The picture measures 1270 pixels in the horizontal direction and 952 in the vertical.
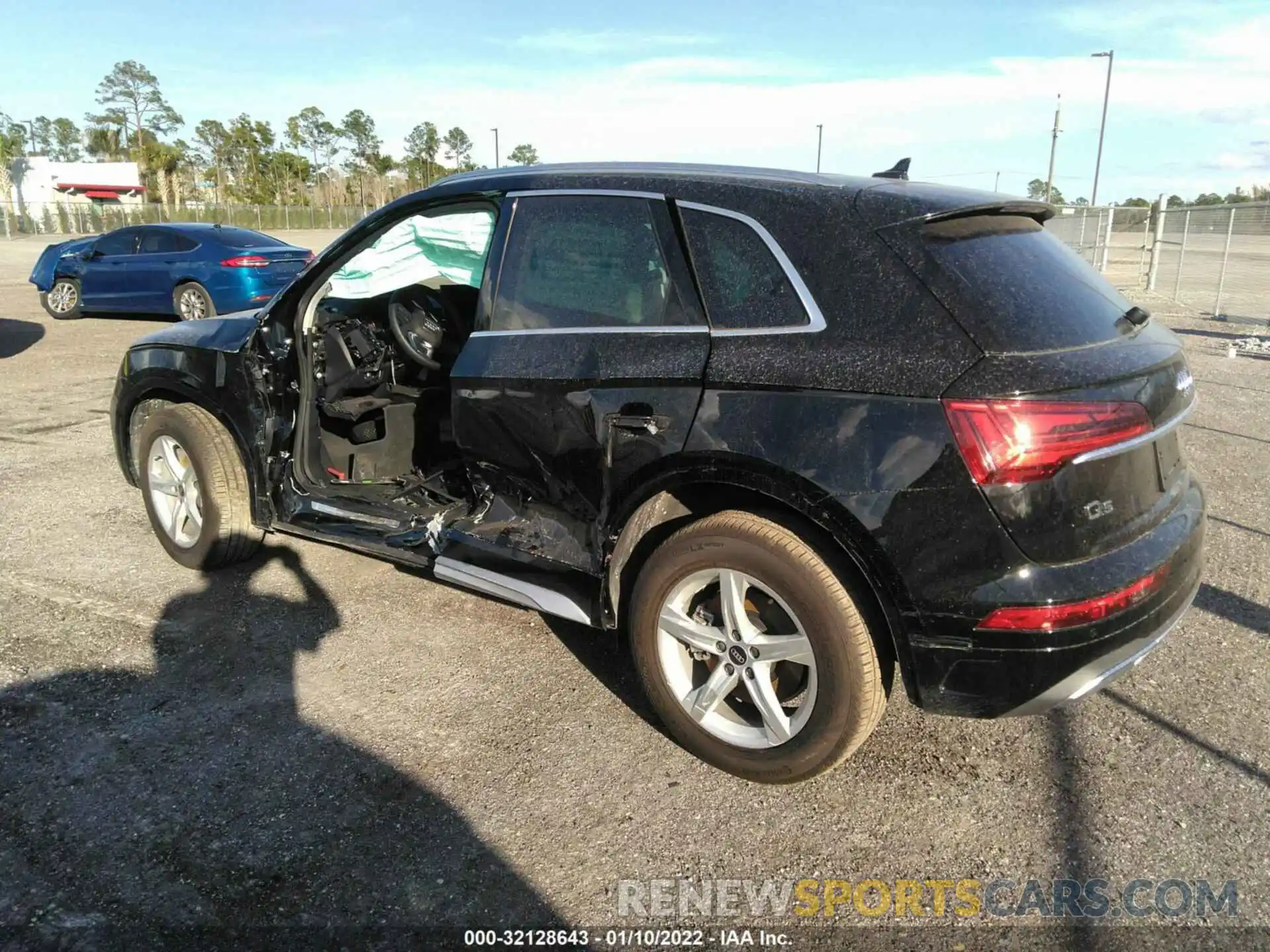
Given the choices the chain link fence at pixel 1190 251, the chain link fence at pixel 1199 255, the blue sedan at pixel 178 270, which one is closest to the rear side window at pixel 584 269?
the chain link fence at pixel 1190 251

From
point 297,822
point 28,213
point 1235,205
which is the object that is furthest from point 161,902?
point 28,213

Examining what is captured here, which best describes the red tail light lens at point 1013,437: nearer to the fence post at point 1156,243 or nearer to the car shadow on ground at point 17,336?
the car shadow on ground at point 17,336

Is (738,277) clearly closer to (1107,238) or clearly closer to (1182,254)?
(1182,254)

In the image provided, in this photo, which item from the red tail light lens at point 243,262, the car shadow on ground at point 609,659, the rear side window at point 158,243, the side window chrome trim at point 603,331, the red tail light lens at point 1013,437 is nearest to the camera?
the red tail light lens at point 1013,437

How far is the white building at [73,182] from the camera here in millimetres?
62906

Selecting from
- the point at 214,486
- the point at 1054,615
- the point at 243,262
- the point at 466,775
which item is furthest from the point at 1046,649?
the point at 243,262

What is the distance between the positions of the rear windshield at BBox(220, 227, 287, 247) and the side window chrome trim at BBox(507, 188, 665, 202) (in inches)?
436

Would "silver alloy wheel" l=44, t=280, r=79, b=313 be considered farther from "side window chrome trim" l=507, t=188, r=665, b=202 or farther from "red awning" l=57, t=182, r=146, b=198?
"red awning" l=57, t=182, r=146, b=198

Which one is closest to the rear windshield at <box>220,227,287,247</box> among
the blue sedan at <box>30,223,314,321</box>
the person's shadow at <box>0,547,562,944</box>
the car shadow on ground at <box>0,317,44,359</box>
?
the blue sedan at <box>30,223,314,321</box>

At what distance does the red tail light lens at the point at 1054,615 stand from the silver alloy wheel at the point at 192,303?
13.0 metres

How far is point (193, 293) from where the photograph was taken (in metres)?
13.0

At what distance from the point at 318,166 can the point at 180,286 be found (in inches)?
3541

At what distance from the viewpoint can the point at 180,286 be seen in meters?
13.1

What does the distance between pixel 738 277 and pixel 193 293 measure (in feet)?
40.6
